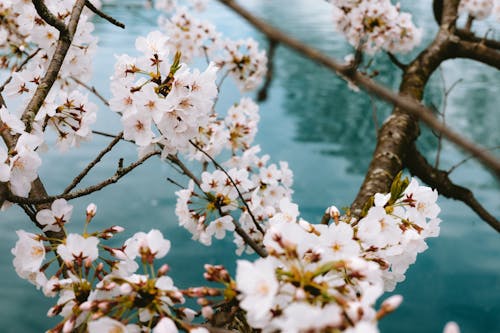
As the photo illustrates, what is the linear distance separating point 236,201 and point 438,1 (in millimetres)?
3307

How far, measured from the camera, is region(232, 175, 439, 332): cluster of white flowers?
2.47 ft

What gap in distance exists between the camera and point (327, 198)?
11945 millimetres

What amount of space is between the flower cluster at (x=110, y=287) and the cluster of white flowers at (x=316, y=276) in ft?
0.52

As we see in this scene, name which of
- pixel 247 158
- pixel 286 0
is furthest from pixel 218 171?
pixel 286 0

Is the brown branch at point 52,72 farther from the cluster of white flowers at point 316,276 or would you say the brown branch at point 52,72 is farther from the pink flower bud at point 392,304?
the pink flower bud at point 392,304

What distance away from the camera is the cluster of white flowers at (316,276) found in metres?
0.75

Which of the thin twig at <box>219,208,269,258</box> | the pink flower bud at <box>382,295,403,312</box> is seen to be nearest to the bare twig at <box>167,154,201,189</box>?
the thin twig at <box>219,208,269,258</box>

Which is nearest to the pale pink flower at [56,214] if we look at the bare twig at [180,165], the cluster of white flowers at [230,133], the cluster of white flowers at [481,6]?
the bare twig at [180,165]

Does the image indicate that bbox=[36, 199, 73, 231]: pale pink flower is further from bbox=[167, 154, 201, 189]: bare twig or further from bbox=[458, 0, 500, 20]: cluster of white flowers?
bbox=[458, 0, 500, 20]: cluster of white flowers

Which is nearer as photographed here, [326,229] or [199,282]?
[326,229]

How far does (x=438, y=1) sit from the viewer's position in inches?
176

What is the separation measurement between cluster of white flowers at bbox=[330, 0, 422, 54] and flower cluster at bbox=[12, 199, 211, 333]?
3.25 metres

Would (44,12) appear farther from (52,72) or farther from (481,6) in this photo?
(481,6)

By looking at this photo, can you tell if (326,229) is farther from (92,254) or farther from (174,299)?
(92,254)
